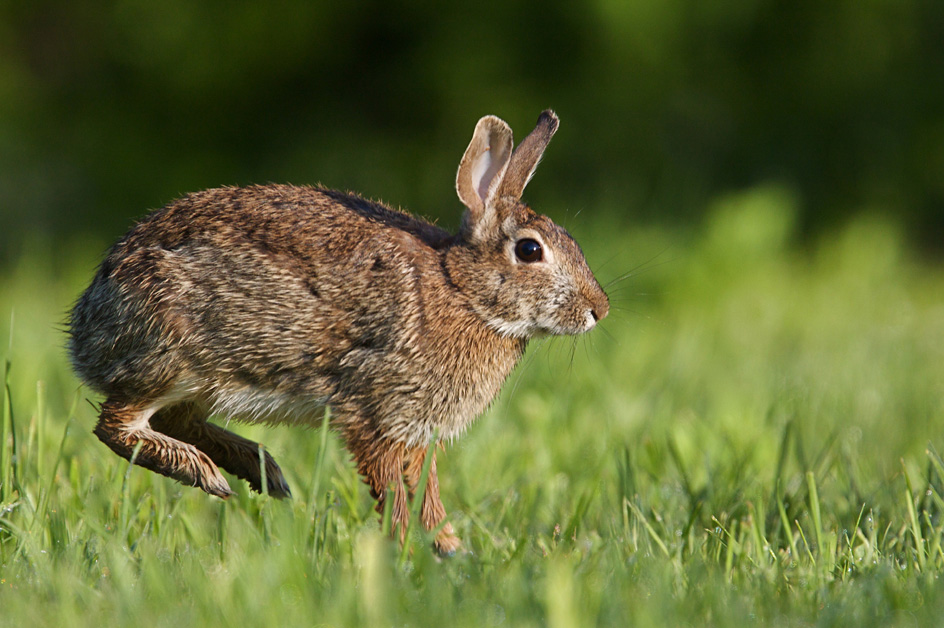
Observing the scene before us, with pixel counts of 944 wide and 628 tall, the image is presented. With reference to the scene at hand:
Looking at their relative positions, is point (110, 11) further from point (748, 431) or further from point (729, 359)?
point (748, 431)

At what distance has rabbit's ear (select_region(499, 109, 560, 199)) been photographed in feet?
10.7

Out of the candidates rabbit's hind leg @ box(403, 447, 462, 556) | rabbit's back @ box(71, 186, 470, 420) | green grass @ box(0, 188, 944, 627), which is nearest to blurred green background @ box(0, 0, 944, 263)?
green grass @ box(0, 188, 944, 627)

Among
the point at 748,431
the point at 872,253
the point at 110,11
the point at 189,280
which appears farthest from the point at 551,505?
the point at 110,11

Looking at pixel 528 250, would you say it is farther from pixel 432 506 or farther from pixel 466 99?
pixel 466 99

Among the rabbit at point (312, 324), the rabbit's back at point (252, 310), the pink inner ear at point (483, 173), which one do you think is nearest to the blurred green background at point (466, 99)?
the pink inner ear at point (483, 173)

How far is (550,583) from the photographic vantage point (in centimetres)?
203

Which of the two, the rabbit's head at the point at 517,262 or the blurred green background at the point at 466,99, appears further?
the blurred green background at the point at 466,99

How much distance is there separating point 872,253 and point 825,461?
15.3 ft

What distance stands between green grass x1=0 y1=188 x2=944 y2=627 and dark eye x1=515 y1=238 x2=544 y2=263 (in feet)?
1.72

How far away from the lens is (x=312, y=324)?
2.95 metres

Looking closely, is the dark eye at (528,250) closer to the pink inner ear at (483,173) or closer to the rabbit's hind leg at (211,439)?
the pink inner ear at (483,173)

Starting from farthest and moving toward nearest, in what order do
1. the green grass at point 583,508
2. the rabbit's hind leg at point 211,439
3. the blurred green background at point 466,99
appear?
the blurred green background at point 466,99
the rabbit's hind leg at point 211,439
the green grass at point 583,508

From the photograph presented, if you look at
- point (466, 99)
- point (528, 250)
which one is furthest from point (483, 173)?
point (466, 99)

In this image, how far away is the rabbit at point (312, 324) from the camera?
292 centimetres
